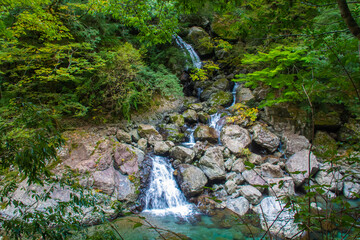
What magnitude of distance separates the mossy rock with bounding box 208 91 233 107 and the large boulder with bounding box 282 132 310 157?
3466 millimetres

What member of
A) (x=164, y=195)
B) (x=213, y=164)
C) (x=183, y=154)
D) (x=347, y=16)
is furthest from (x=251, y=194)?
(x=347, y=16)

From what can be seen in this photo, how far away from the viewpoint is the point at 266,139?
7234mm

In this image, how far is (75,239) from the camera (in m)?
3.12

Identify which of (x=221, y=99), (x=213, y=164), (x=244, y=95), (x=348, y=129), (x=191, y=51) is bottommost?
(x=213, y=164)

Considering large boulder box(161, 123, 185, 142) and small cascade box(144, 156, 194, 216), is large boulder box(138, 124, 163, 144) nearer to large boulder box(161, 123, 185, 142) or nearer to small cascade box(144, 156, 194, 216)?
large boulder box(161, 123, 185, 142)

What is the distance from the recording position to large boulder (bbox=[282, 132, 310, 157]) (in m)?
6.91

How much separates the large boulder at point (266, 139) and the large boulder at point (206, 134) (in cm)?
171

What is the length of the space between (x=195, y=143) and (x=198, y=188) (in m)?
2.43

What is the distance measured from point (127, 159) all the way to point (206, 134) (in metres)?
3.54

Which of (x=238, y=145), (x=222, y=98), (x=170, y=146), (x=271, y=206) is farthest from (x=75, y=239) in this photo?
(x=222, y=98)

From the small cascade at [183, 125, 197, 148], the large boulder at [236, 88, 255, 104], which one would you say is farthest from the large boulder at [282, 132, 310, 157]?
the small cascade at [183, 125, 197, 148]

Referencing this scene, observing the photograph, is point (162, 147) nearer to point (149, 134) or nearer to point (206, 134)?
point (149, 134)

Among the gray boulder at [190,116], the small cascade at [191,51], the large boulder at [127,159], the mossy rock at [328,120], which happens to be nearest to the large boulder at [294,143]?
the mossy rock at [328,120]

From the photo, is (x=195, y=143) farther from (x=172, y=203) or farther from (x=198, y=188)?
(x=172, y=203)
